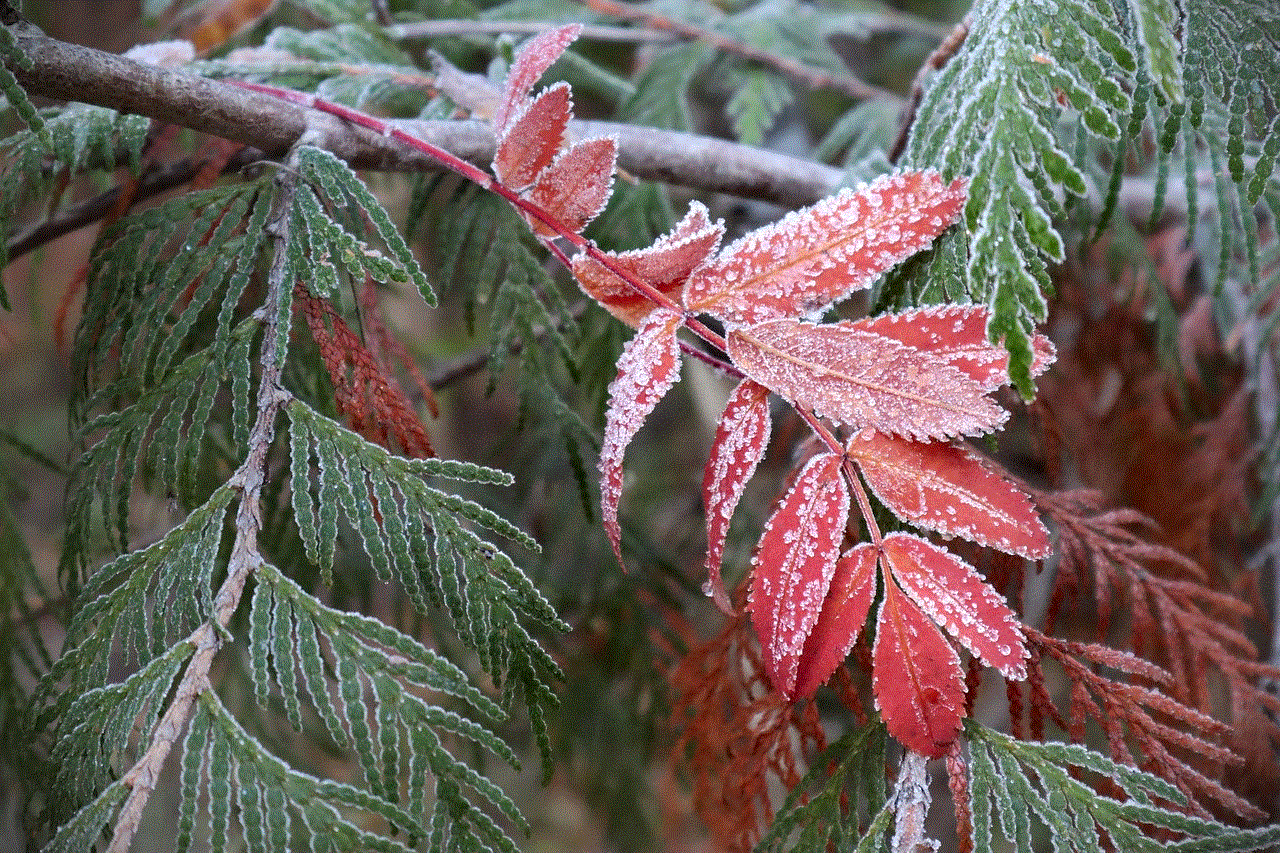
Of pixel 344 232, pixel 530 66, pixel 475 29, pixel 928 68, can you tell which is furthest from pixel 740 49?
pixel 344 232

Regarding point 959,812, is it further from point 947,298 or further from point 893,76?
point 893,76

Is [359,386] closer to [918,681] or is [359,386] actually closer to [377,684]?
[377,684]

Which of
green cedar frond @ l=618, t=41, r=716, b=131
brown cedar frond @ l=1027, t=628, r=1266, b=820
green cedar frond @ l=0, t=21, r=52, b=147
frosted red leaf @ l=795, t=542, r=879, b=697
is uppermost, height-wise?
green cedar frond @ l=618, t=41, r=716, b=131

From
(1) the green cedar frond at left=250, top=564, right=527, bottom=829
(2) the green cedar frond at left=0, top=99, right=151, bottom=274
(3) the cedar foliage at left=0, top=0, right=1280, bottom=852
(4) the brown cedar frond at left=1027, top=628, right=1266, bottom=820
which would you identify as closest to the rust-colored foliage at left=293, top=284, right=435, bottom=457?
(3) the cedar foliage at left=0, top=0, right=1280, bottom=852

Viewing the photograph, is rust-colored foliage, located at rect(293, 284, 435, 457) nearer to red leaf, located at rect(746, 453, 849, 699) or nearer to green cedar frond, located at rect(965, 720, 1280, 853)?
red leaf, located at rect(746, 453, 849, 699)

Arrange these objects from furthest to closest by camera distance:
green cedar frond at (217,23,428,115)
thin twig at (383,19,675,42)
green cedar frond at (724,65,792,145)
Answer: green cedar frond at (724,65,792,145) < thin twig at (383,19,675,42) < green cedar frond at (217,23,428,115)

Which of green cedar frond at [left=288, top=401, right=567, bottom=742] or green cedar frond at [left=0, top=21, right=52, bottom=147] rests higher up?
green cedar frond at [left=0, top=21, right=52, bottom=147]

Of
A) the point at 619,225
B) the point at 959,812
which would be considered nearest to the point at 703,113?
the point at 619,225
